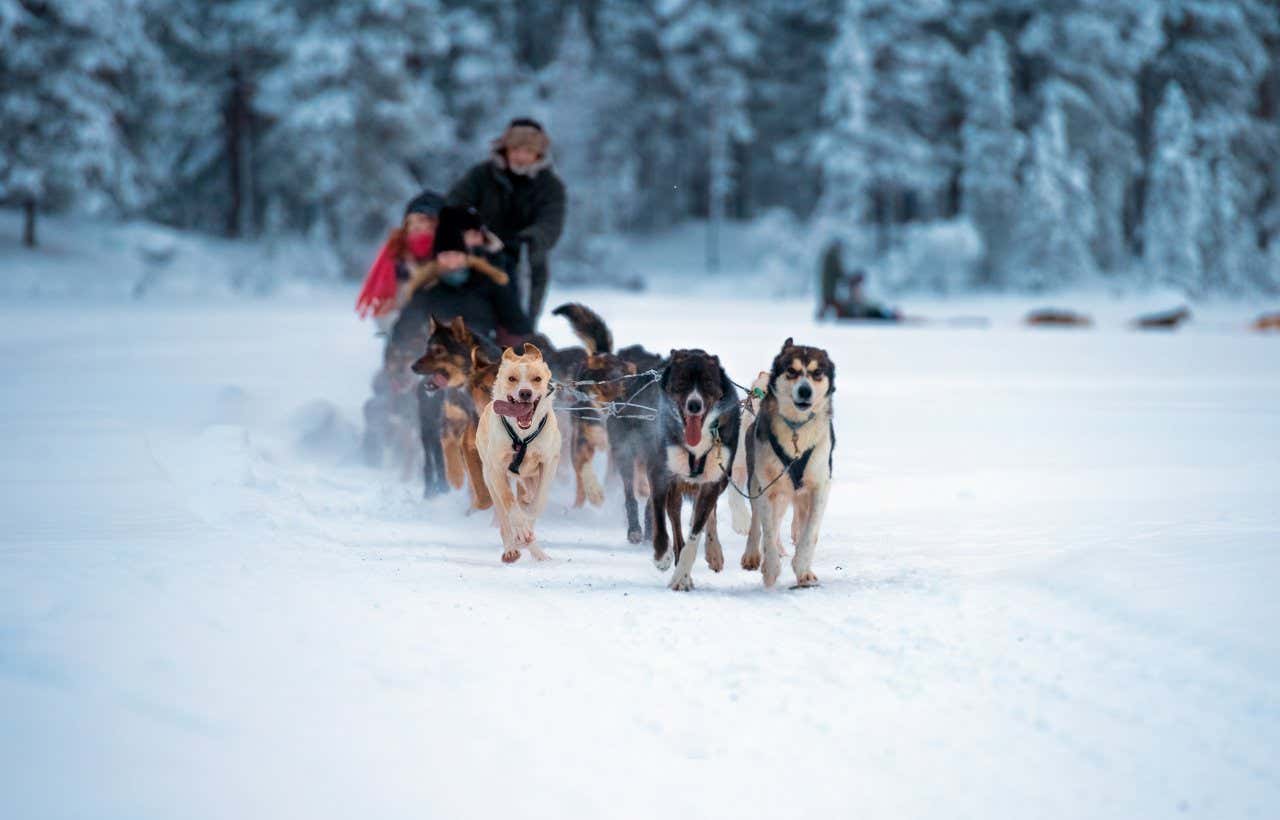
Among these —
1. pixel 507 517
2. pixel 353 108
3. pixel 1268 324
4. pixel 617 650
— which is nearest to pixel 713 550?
pixel 507 517

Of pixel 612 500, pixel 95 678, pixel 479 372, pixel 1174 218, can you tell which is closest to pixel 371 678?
pixel 95 678

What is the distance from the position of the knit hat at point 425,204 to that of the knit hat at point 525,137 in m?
1.19

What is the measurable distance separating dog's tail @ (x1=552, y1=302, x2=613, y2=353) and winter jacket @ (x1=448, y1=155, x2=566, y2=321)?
75.0 inches

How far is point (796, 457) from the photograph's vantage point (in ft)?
15.9

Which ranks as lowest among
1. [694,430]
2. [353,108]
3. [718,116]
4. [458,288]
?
[694,430]

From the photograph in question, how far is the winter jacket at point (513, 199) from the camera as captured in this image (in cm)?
852

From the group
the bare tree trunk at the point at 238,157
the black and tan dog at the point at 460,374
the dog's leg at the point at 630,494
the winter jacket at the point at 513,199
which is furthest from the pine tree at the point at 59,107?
the dog's leg at the point at 630,494

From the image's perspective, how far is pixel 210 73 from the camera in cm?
3231

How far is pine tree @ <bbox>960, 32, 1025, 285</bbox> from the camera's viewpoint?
3209cm

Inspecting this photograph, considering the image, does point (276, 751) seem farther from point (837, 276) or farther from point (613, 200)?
point (613, 200)

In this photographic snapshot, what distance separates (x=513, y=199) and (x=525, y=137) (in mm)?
567

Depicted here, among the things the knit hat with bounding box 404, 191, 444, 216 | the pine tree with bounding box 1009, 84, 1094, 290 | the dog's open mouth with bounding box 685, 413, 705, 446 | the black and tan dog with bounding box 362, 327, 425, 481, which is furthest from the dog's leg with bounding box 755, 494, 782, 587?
the pine tree with bounding box 1009, 84, 1094, 290

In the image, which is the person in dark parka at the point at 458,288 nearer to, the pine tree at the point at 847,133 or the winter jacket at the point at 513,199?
the winter jacket at the point at 513,199

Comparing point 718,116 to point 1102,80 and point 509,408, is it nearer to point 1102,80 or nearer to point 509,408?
point 1102,80
